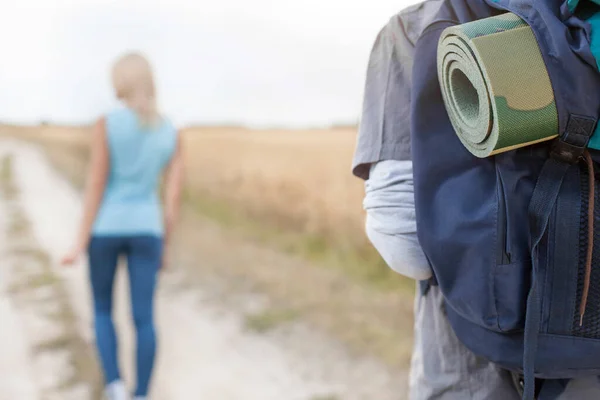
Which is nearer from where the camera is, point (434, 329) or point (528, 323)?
point (528, 323)

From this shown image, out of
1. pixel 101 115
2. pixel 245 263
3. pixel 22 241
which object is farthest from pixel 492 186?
pixel 22 241

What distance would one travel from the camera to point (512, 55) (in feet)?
3.24

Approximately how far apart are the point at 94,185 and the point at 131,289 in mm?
486

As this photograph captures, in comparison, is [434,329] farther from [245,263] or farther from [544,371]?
[245,263]

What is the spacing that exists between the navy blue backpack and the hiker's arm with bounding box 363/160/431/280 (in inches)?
2.2

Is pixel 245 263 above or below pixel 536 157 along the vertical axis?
below

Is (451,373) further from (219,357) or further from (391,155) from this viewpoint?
(219,357)

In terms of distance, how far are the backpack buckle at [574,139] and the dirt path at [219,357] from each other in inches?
93.0

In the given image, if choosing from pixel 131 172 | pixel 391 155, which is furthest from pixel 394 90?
pixel 131 172

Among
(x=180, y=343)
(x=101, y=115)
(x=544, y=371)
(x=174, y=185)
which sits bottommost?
(x=180, y=343)

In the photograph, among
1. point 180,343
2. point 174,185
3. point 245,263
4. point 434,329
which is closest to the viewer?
point 434,329

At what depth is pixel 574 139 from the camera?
978 millimetres

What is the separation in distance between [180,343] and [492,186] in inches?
127

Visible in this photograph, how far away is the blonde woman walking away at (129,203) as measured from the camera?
8.45 ft
